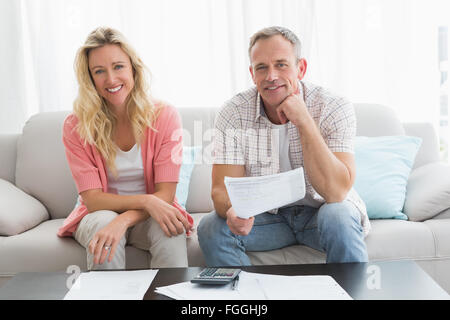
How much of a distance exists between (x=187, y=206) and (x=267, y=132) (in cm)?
64

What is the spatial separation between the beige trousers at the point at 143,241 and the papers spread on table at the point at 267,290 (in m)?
0.42

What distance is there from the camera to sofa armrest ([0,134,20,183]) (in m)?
2.21

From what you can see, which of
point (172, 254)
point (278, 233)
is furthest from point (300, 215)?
point (172, 254)

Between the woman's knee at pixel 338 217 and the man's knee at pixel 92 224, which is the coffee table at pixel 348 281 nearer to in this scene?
the woman's knee at pixel 338 217

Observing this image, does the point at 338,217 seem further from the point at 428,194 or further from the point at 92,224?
the point at 92,224

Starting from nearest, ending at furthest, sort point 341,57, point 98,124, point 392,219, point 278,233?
point 278,233, point 98,124, point 392,219, point 341,57

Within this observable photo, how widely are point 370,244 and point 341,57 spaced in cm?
131

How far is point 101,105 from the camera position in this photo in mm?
1761

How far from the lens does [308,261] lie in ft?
5.13

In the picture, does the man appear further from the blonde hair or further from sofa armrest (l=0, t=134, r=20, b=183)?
sofa armrest (l=0, t=134, r=20, b=183)

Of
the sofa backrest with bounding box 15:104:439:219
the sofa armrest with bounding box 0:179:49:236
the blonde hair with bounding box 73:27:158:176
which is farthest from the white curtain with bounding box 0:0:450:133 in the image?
the blonde hair with bounding box 73:27:158:176

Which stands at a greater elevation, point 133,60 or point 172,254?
point 133,60
